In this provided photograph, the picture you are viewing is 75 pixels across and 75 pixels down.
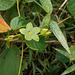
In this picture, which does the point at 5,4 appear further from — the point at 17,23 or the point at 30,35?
the point at 30,35

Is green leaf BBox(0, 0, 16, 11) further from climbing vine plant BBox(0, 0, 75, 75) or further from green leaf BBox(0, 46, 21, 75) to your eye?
green leaf BBox(0, 46, 21, 75)

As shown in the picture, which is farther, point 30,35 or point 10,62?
point 10,62

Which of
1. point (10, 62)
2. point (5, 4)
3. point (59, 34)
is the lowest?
point (10, 62)

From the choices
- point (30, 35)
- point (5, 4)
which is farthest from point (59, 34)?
point (5, 4)

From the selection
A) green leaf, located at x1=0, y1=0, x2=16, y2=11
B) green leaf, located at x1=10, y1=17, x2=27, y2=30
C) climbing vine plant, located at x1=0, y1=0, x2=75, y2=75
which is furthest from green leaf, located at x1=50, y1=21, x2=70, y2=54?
green leaf, located at x1=0, y1=0, x2=16, y2=11

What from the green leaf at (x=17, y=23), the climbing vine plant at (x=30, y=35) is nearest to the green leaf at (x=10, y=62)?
the climbing vine plant at (x=30, y=35)

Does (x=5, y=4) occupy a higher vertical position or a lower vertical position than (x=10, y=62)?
higher

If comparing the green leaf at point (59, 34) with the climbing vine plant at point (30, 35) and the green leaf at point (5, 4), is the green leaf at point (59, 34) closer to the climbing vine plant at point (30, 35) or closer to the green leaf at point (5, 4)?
the climbing vine plant at point (30, 35)

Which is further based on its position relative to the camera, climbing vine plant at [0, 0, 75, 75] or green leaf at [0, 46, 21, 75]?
green leaf at [0, 46, 21, 75]

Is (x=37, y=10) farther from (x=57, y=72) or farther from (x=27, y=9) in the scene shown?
(x=57, y=72)
